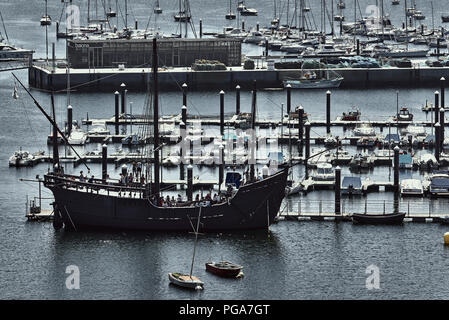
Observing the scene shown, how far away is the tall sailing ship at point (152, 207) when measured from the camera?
3723 inches

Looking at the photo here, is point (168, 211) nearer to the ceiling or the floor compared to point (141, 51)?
nearer to the floor

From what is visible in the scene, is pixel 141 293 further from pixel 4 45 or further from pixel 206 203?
pixel 4 45

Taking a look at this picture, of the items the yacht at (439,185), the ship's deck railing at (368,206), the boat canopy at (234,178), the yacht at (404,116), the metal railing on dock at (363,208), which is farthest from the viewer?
the yacht at (404,116)

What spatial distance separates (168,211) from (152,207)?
3.05ft

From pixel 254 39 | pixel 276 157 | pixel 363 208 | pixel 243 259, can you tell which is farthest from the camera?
pixel 254 39

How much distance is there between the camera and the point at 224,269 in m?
86.2

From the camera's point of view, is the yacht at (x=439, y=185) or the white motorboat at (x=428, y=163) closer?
the yacht at (x=439, y=185)

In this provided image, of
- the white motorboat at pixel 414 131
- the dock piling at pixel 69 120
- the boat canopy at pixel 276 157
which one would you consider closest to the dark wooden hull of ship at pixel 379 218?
the boat canopy at pixel 276 157

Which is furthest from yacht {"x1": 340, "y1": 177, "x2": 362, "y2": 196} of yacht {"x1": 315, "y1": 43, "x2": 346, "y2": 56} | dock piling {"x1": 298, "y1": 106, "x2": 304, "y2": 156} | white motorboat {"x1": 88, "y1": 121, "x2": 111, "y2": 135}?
yacht {"x1": 315, "y1": 43, "x2": 346, "y2": 56}

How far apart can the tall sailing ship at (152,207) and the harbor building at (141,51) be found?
63.7 meters

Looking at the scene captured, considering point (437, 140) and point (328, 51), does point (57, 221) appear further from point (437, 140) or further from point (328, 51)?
point (328, 51)

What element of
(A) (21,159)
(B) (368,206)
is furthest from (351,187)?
(A) (21,159)

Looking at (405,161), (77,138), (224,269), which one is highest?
(77,138)

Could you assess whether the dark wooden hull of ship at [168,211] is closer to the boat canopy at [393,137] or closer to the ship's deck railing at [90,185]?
the ship's deck railing at [90,185]
